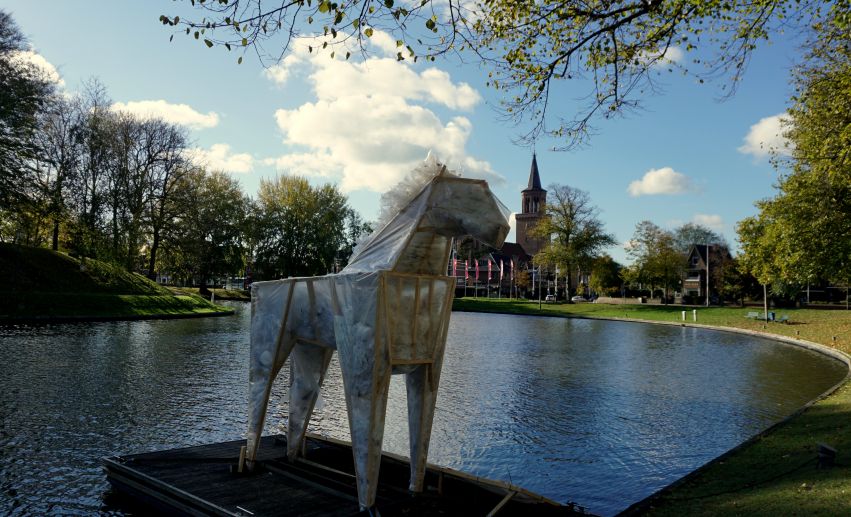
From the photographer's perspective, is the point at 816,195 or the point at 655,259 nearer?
the point at 816,195

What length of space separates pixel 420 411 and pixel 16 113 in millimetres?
37642

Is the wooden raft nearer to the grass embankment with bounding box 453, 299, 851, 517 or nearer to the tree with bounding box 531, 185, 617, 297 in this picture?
the grass embankment with bounding box 453, 299, 851, 517

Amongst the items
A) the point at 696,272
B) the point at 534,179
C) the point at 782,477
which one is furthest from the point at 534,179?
the point at 782,477

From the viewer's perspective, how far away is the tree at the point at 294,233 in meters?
62.4

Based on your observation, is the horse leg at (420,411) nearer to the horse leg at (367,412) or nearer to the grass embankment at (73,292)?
the horse leg at (367,412)

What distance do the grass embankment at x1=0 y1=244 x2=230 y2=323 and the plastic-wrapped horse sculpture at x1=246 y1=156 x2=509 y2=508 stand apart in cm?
3160

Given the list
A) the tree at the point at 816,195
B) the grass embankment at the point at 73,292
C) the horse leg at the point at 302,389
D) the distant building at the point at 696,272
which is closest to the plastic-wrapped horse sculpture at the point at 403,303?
the horse leg at the point at 302,389

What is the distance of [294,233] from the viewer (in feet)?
205

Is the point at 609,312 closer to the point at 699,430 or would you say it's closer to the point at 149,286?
the point at 149,286

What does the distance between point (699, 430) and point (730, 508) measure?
7.13m

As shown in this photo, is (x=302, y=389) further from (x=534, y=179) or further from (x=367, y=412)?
(x=534, y=179)

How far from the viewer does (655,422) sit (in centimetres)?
1455

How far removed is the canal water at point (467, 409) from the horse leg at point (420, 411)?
332cm

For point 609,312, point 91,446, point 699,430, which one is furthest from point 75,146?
point 609,312
